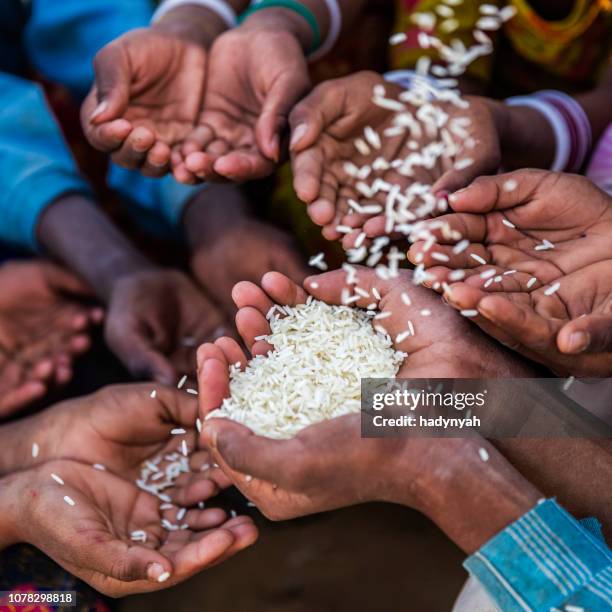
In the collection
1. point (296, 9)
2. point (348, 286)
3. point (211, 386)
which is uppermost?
point (296, 9)

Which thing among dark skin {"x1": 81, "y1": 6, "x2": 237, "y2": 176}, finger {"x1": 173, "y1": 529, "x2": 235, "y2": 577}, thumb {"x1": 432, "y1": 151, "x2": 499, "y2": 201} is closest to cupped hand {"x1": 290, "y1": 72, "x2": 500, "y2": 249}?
thumb {"x1": 432, "y1": 151, "x2": 499, "y2": 201}

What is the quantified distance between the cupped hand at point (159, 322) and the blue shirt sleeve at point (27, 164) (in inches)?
14.7

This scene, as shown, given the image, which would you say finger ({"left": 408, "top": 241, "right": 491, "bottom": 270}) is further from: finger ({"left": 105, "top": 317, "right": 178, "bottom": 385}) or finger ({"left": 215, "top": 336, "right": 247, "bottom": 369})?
finger ({"left": 105, "top": 317, "right": 178, "bottom": 385})

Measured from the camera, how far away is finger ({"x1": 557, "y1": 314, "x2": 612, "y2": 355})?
1.04 metres

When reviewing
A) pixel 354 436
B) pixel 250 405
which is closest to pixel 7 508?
pixel 250 405

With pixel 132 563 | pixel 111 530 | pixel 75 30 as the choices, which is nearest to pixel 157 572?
pixel 132 563

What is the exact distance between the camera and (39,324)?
2.03m

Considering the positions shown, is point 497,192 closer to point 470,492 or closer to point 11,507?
point 470,492

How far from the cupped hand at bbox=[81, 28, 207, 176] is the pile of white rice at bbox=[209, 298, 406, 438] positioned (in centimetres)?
56

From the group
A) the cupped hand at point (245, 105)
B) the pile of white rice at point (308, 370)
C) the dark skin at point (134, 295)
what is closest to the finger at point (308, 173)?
the cupped hand at point (245, 105)

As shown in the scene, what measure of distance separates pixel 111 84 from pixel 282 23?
0.53m

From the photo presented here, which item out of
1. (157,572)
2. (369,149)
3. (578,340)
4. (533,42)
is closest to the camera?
(578,340)

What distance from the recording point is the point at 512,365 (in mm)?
1312

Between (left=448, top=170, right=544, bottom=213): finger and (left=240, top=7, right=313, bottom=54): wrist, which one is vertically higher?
(left=240, top=7, right=313, bottom=54): wrist
